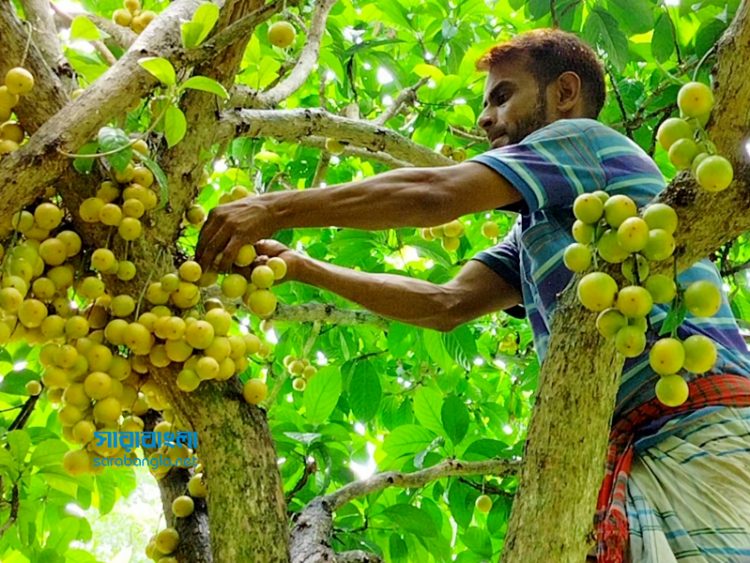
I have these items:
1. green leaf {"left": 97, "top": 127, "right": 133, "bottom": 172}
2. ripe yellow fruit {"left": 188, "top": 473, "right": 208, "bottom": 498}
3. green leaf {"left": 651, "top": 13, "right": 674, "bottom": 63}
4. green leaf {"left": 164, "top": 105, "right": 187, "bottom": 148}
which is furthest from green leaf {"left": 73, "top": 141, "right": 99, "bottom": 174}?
green leaf {"left": 651, "top": 13, "right": 674, "bottom": 63}

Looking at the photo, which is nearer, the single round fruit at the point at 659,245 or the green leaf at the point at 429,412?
the single round fruit at the point at 659,245

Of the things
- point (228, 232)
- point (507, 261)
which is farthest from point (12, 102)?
point (507, 261)

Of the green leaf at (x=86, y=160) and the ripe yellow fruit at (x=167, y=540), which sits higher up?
the green leaf at (x=86, y=160)

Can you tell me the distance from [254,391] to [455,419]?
108 cm

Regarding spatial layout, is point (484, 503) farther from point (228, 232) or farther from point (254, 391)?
point (228, 232)

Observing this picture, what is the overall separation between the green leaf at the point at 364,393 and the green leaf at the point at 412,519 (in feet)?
1.78

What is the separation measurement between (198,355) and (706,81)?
118cm

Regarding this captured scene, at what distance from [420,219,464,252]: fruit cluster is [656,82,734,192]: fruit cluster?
1.75m

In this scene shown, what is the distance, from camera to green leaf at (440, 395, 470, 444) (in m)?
2.48

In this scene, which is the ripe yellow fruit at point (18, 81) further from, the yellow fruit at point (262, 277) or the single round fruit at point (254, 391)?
the single round fruit at point (254, 391)

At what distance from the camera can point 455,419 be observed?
2486 mm

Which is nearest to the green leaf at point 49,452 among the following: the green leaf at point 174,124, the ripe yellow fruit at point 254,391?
the ripe yellow fruit at point 254,391

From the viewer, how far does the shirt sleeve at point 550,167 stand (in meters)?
1.77

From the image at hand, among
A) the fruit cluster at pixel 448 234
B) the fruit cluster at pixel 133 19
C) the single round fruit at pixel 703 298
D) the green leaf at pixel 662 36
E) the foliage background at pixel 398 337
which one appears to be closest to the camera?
the single round fruit at pixel 703 298
